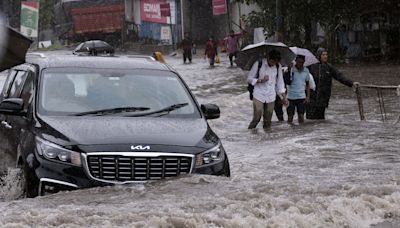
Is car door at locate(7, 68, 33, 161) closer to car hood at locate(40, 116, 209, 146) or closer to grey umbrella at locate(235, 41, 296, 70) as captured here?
Answer: car hood at locate(40, 116, 209, 146)

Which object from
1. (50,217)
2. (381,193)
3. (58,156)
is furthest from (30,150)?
(381,193)

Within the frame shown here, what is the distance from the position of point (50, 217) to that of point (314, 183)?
2839 millimetres

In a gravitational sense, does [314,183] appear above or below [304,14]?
below

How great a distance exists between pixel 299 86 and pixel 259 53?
3.04 feet

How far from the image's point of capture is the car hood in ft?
21.4

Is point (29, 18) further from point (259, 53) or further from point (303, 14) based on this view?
point (259, 53)

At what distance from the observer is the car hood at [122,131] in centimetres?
652

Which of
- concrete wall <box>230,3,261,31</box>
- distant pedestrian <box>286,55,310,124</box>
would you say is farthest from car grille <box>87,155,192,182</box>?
concrete wall <box>230,3,261,31</box>

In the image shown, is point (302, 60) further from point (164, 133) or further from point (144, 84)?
point (164, 133)

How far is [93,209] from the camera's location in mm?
5633

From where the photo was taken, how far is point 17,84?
344 inches

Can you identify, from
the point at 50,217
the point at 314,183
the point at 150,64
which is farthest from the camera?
the point at 150,64

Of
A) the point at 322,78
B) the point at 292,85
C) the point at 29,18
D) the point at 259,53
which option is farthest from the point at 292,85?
the point at 29,18

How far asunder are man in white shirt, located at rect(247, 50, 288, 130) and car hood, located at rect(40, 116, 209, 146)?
5.92 metres
